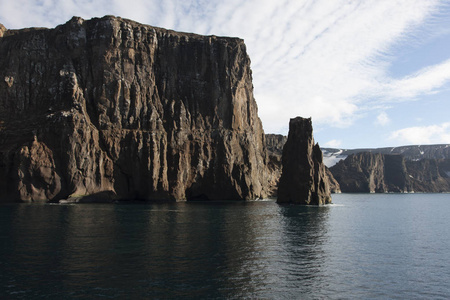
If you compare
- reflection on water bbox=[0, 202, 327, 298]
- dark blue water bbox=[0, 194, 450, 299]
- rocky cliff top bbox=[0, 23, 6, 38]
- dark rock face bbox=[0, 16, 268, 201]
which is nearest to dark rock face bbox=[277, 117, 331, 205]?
dark rock face bbox=[0, 16, 268, 201]

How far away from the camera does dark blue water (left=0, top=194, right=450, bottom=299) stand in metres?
24.8

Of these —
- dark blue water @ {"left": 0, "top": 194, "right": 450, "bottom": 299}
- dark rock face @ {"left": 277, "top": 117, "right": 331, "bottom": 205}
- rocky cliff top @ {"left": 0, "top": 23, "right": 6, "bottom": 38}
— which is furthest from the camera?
rocky cliff top @ {"left": 0, "top": 23, "right": 6, "bottom": 38}

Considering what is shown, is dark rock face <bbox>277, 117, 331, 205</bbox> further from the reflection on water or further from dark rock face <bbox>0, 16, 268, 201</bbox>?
the reflection on water

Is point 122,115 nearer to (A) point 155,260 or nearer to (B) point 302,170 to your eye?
(B) point 302,170

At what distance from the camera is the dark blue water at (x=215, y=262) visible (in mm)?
24750

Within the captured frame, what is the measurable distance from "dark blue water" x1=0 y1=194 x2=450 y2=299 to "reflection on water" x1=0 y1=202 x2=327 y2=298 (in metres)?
0.08

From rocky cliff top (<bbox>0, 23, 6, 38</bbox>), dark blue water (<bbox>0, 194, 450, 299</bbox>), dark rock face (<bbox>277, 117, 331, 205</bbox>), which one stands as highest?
rocky cliff top (<bbox>0, 23, 6, 38</bbox>)

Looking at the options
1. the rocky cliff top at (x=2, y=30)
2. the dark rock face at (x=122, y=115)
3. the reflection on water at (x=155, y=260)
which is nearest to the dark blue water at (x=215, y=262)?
the reflection on water at (x=155, y=260)

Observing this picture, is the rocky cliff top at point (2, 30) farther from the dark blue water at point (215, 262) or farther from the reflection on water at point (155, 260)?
the dark blue water at point (215, 262)

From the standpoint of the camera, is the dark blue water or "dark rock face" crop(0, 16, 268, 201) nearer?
the dark blue water

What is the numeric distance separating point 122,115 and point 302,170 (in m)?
65.3

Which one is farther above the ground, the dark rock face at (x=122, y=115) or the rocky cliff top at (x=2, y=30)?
the rocky cliff top at (x=2, y=30)

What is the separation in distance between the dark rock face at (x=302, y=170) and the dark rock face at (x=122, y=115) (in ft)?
87.9

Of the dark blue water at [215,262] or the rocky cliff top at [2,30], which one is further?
the rocky cliff top at [2,30]
